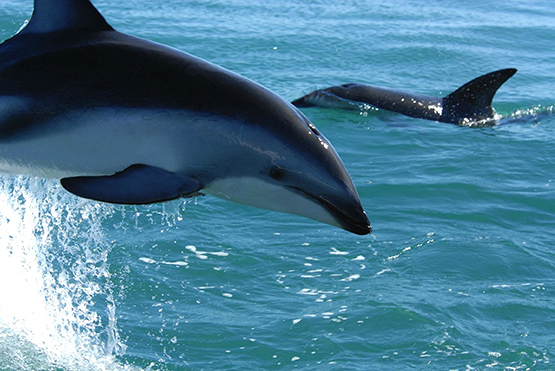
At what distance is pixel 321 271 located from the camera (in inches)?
337

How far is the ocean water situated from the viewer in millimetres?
7156

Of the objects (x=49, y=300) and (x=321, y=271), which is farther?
(x=321, y=271)

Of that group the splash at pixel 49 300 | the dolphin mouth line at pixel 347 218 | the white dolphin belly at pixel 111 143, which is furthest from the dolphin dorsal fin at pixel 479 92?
the white dolphin belly at pixel 111 143

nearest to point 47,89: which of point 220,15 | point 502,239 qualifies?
point 502,239

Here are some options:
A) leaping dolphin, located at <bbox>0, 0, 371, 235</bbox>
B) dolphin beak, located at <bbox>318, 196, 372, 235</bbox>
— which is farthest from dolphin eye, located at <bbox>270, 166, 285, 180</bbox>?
dolphin beak, located at <bbox>318, 196, 372, 235</bbox>

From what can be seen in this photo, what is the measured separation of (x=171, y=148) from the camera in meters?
4.43

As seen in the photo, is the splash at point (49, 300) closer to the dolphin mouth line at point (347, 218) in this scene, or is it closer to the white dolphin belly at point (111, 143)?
the white dolphin belly at point (111, 143)

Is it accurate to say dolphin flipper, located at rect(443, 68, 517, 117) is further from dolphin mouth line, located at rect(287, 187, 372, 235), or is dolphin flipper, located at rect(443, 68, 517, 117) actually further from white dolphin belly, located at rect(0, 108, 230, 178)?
white dolphin belly, located at rect(0, 108, 230, 178)

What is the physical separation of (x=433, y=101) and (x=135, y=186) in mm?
11550

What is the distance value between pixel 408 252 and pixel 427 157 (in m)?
3.68

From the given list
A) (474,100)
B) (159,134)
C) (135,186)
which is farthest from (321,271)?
(474,100)

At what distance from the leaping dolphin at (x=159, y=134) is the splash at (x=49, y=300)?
1.53m

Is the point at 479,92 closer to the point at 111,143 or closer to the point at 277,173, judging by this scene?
the point at 277,173

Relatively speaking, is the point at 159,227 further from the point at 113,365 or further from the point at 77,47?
the point at 77,47
